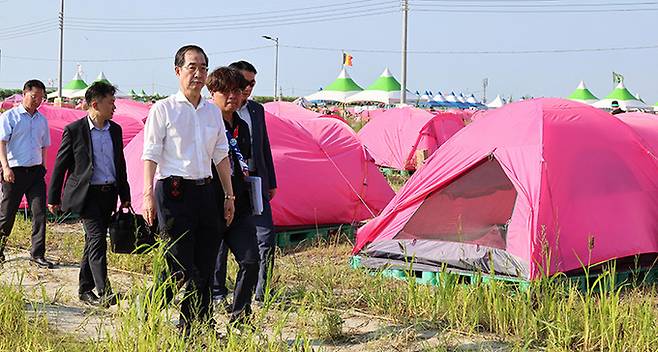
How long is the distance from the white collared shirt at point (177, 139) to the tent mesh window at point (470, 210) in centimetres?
298

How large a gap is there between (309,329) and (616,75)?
159 ft

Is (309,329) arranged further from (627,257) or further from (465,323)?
(627,257)

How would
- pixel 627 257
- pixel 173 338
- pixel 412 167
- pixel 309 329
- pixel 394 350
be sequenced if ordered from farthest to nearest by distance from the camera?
pixel 412 167
pixel 627 257
pixel 309 329
pixel 394 350
pixel 173 338

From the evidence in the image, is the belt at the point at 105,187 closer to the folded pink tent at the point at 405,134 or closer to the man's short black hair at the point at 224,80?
the man's short black hair at the point at 224,80

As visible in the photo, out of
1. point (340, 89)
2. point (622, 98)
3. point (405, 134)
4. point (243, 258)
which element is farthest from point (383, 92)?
point (243, 258)

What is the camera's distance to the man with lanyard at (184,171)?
13.4 feet

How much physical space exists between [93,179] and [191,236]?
5.13 feet

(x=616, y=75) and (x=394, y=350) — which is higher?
(x=616, y=75)

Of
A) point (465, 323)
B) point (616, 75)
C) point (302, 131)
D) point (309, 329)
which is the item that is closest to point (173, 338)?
point (309, 329)

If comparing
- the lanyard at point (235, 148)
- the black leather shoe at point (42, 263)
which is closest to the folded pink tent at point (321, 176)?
the black leather shoe at point (42, 263)

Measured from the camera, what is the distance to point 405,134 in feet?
53.7

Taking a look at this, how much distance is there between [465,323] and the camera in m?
4.69

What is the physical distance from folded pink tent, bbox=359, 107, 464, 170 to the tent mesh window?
833cm

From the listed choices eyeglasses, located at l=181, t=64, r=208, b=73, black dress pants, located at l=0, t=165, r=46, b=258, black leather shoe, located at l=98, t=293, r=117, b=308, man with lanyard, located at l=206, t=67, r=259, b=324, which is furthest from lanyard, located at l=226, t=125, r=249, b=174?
black dress pants, located at l=0, t=165, r=46, b=258
